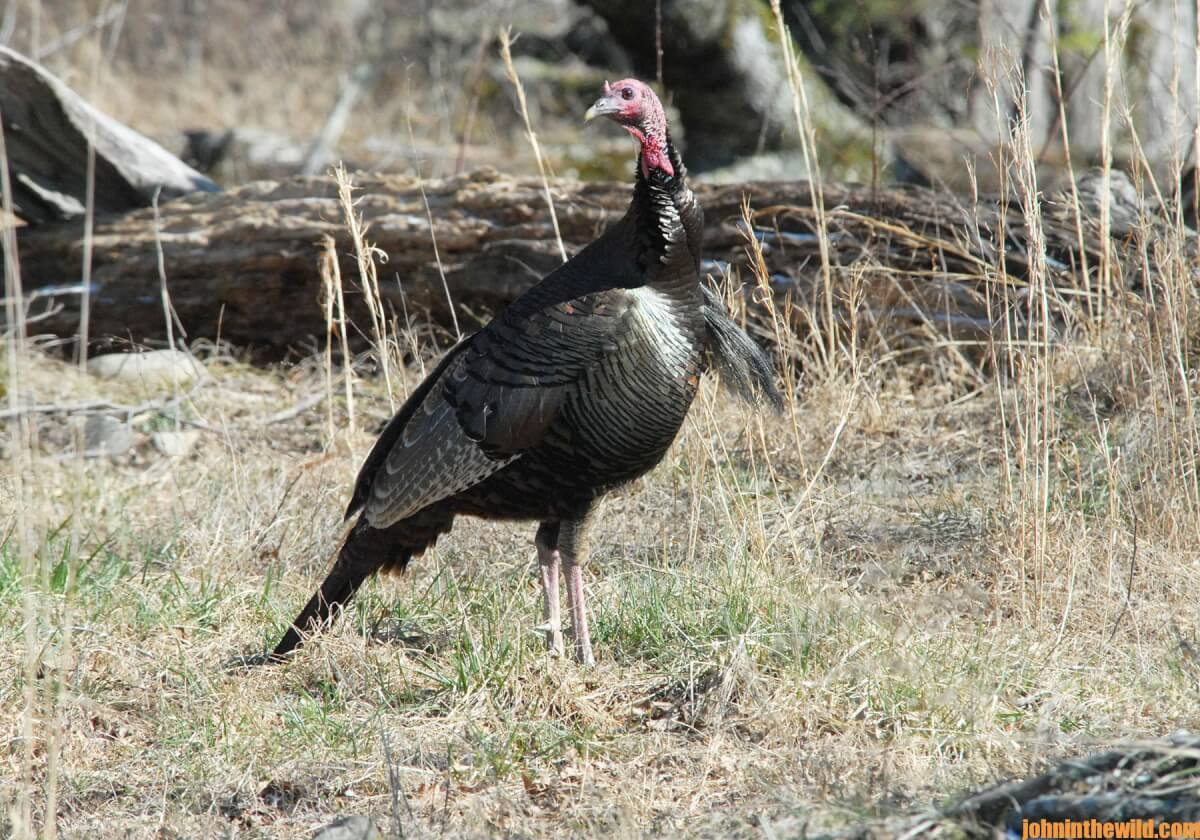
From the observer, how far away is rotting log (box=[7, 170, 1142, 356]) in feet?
17.9

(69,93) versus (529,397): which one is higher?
(69,93)

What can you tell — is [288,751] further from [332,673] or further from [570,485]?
[570,485]

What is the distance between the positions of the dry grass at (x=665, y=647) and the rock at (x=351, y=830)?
95 millimetres

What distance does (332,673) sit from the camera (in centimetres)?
354

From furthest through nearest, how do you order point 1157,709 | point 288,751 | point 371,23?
1. point 371,23
2. point 288,751
3. point 1157,709

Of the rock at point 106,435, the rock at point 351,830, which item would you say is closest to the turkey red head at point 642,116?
the rock at point 351,830

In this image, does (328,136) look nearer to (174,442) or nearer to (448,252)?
(448,252)

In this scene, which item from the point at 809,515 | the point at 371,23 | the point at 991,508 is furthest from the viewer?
the point at 371,23

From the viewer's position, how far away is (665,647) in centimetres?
353

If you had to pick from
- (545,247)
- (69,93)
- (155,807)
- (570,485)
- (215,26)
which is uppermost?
(215,26)

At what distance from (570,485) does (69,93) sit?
4.05 m

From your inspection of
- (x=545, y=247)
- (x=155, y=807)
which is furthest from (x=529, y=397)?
(x=545, y=247)

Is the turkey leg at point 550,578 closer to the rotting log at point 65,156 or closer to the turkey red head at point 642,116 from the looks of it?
the turkey red head at point 642,116

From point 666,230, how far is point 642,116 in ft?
1.16
